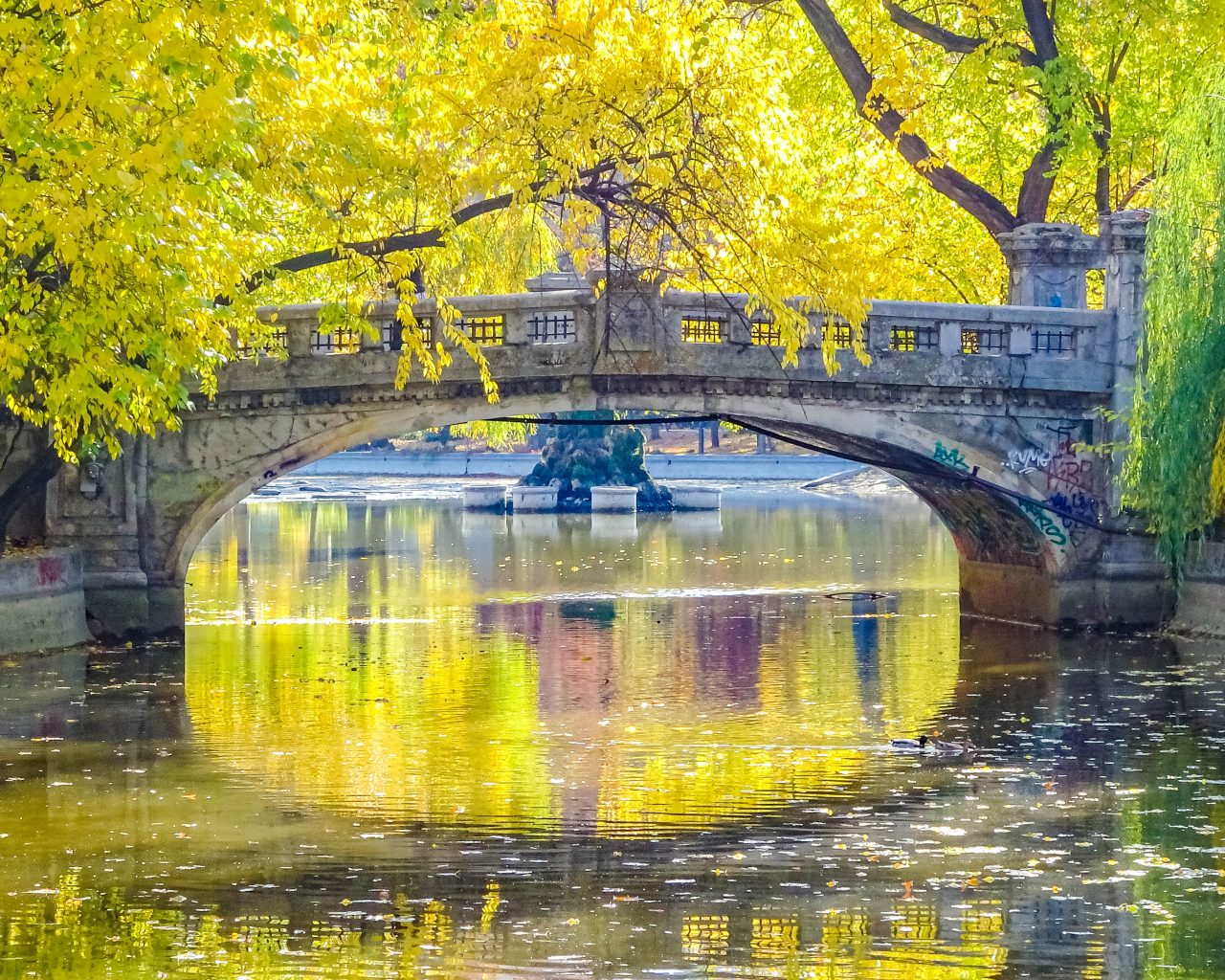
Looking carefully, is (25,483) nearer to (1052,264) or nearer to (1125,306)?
(1052,264)

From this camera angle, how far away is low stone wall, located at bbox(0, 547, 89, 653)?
21.8 m

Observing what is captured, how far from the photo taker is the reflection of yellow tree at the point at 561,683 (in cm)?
1570

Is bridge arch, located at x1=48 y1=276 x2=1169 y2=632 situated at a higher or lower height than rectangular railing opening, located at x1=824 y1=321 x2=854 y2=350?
lower

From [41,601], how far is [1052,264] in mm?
11597

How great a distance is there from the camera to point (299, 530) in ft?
157

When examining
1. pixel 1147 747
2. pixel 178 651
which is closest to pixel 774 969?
pixel 1147 747

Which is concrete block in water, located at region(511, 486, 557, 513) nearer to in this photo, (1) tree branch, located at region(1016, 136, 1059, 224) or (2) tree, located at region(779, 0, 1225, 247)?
(2) tree, located at region(779, 0, 1225, 247)

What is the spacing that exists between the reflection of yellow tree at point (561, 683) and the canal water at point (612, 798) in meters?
0.07

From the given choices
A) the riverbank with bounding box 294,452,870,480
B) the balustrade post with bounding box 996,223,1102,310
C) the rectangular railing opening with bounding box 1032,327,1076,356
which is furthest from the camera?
the riverbank with bounding box 294,452,870,480

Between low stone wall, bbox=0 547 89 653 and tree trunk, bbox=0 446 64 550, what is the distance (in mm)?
470

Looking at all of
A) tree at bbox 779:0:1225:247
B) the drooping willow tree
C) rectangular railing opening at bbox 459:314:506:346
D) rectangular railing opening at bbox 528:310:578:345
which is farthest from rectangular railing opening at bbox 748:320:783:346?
tree at bbox 779:0:1225:247

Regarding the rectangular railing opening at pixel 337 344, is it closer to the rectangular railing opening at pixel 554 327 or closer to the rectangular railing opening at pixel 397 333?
the rectangular railing opening at pixel 397 333

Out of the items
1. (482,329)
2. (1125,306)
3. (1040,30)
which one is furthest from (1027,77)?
(482,329)

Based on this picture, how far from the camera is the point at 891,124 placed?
2839 centimetres
